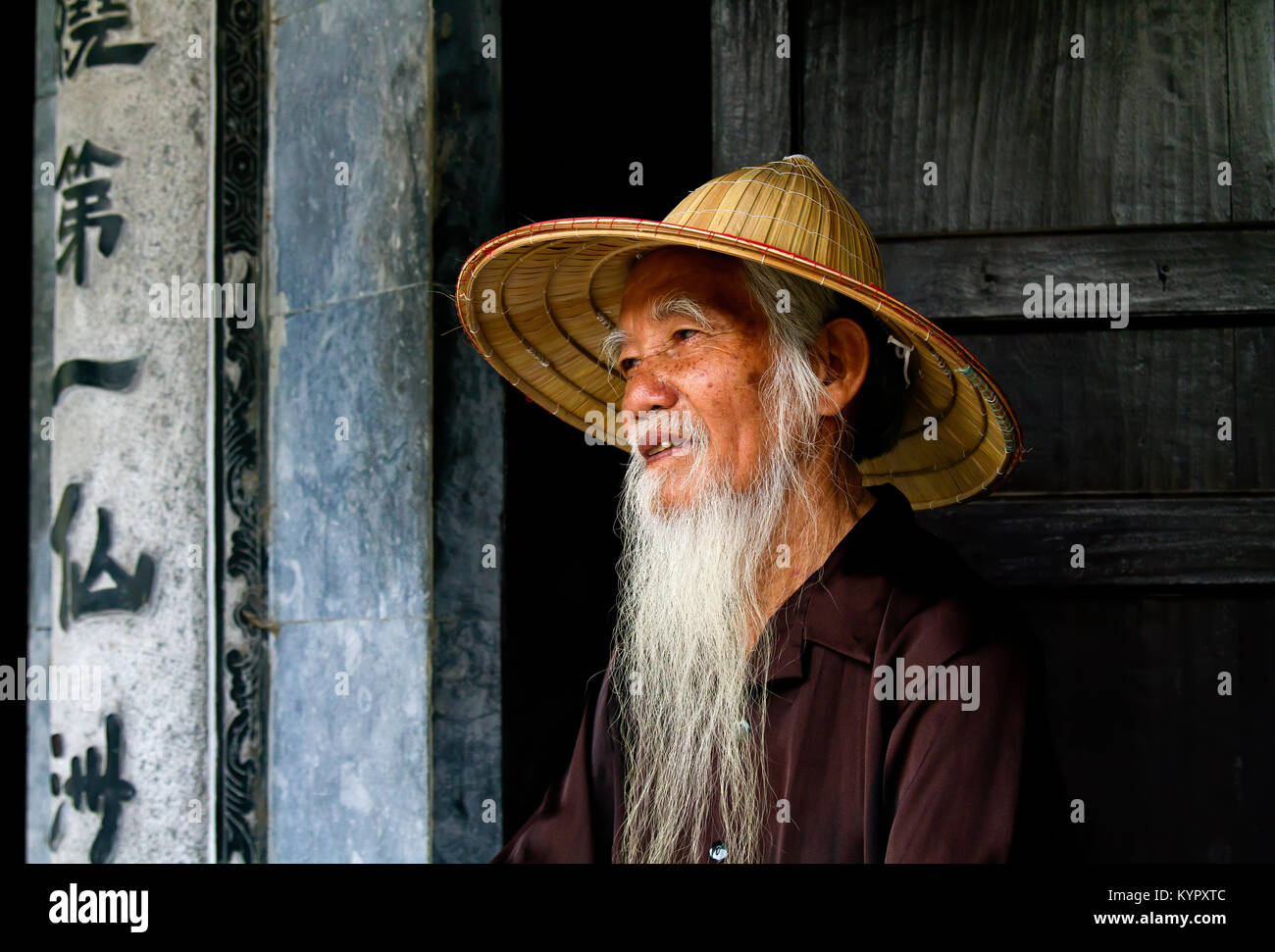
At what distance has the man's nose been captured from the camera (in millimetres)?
2285

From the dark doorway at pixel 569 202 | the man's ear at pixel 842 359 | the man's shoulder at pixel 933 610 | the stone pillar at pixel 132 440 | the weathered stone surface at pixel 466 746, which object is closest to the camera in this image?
the man's shoulder at pixel 933 610

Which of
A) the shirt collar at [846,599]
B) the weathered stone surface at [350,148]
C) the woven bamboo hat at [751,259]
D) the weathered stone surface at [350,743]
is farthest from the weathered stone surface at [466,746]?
the weathered stone surface at [350,148]

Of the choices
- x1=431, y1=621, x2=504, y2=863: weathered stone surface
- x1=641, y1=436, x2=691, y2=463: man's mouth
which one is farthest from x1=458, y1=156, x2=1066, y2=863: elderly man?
x1=431, y1=621, x2=504, y2=863: weathered stone surface

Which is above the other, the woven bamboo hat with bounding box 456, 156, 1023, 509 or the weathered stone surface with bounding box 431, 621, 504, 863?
the woven bamboo hat with bounding box 456, 156, 1023, 509

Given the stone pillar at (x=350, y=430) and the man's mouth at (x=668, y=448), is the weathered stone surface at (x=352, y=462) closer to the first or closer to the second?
the stone pillar at (x=350, y=430)

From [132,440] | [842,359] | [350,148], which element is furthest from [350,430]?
[842,359]

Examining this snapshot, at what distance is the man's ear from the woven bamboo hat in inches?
3.2

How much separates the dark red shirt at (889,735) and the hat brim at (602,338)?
0.25 metres

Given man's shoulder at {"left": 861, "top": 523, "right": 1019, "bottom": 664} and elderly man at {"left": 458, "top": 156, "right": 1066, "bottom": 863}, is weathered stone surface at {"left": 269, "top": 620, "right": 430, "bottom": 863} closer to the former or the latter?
elderly man at {"left": 458, "top": 156, "right": 1066, "bottom": 863}

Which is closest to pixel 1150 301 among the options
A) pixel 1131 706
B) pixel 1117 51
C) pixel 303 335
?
pixel 1117 51

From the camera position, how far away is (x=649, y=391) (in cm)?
229

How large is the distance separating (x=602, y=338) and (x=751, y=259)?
0.71 meters

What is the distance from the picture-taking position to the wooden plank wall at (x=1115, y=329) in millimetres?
2822
